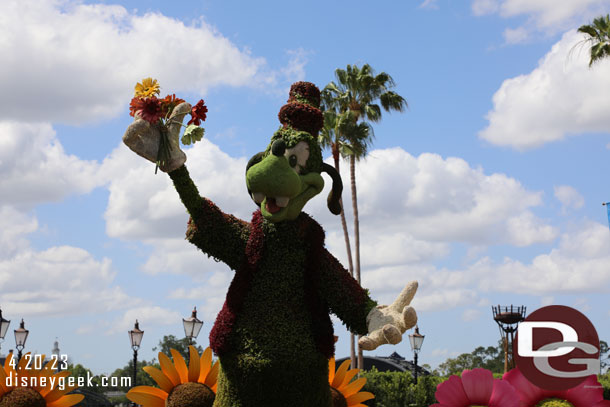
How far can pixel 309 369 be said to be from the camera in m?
6.36

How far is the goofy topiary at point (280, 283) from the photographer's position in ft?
20.6

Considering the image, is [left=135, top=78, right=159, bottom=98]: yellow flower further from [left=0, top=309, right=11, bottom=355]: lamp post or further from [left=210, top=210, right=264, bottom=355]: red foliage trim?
[left=0, top=309, right=11, bottom=355]: lamp post

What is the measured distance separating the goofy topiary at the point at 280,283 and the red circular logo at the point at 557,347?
2325 millimetres

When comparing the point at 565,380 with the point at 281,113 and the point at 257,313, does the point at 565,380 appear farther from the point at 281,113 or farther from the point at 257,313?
the point at 281,113

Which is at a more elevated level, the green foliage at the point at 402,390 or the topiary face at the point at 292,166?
the topiary face at the point at 292,166

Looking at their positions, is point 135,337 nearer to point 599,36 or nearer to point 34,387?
point 34,387

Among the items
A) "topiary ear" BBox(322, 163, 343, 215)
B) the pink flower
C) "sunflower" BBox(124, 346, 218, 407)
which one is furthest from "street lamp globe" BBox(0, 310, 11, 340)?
the pink flower

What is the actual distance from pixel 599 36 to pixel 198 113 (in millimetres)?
16930

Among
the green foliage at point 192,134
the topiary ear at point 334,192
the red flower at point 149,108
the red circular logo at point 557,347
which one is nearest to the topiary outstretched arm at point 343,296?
the topiary ear at point 334,192

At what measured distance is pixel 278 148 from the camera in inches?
258

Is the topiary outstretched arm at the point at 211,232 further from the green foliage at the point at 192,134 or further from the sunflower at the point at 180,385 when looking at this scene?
the sunflower at the point at 180,385

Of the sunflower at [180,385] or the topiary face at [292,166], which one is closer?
the topiary face at [292,166]

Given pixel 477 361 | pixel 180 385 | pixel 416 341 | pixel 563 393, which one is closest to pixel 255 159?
pixel 180 385

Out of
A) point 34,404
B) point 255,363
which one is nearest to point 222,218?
point 255,363
